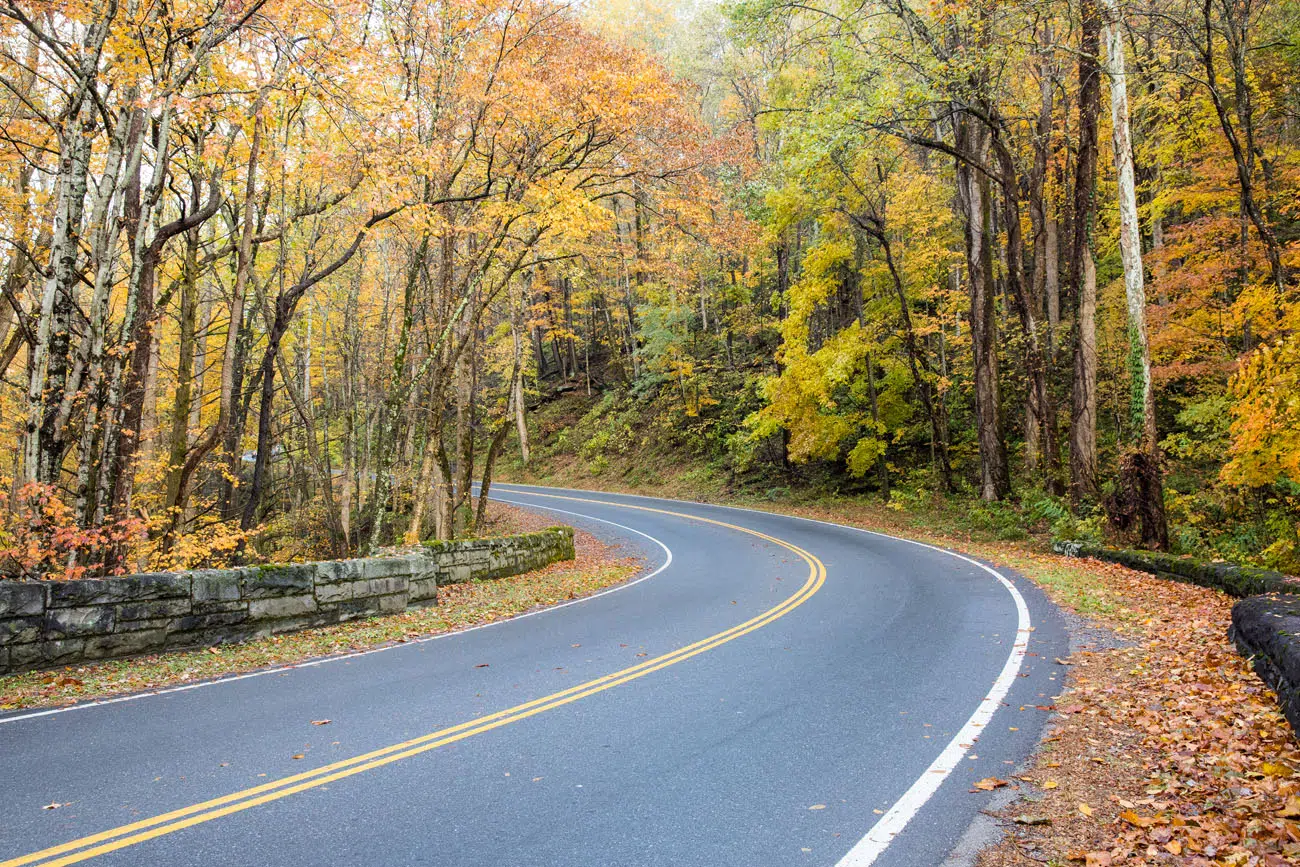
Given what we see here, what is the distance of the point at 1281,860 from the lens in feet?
9.71

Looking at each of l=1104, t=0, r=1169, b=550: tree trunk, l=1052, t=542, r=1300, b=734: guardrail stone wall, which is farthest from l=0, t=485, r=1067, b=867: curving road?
l=1104, t=0, r=1169, b=550: tree trunk

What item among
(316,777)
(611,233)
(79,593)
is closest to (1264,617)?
(316,777)

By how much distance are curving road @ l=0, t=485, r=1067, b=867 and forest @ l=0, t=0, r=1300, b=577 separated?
4029 millimetres

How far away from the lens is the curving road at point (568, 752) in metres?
3.53

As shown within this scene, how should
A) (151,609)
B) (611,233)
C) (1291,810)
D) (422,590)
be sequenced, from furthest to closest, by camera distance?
1. (611,233)
2. (422,590)
3. (151,609)
4. (1291,810)

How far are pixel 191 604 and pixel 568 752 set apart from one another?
18.5 feet

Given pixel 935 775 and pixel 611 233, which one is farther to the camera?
pixel 611 233

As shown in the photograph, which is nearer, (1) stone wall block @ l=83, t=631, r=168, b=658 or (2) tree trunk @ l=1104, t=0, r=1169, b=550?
(1) stone wall block @ l=83, t=631, r=168, b=658

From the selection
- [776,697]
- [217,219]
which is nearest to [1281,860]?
[776,697]

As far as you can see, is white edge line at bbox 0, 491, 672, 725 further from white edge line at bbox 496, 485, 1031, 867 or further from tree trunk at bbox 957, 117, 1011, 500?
tree trunk at bbox 957, 117, 1011, 500

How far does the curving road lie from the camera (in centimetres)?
353

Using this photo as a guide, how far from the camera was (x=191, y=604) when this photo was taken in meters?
7.81

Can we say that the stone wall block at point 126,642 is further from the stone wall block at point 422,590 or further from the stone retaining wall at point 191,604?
the stone wall block at point 422,590

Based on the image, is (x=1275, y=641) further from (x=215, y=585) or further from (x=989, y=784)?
(x=215, y=585)
